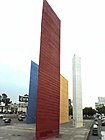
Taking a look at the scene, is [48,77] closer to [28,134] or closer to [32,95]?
[28,134]

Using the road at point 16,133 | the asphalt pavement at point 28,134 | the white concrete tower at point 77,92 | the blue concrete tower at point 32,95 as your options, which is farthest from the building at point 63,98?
the road at point 16,133

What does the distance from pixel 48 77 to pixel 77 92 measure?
85.9 feet

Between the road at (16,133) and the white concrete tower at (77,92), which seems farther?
the white concrete tower at (77,92)

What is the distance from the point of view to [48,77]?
29.9 metres

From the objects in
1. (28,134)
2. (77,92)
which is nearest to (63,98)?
(77,92)

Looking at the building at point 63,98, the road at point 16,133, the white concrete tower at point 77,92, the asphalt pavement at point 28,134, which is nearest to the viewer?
the road at point 16,133

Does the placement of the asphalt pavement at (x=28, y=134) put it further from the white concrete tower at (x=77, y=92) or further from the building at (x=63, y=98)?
the building at (x=63, y=98)

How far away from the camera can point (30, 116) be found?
58.5 m

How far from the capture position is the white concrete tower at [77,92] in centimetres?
5363

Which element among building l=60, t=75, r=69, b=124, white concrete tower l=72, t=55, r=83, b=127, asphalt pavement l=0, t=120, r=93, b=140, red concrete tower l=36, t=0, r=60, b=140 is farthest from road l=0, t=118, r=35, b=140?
building l=60, t=75, r=69, b=124

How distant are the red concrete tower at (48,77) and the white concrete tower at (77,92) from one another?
2066 centimetres

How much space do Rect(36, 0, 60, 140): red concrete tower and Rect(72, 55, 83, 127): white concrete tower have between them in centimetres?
2066

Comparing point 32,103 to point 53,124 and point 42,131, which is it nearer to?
point 53,124

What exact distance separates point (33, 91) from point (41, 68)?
1238 inches
